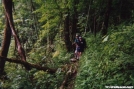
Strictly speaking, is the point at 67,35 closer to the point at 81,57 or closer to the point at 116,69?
the point at 81,57

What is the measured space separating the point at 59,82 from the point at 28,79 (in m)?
2.08

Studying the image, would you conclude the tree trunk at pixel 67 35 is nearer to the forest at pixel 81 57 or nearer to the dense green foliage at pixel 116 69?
the forest at pixel 81 57

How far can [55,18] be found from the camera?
57.8 feet

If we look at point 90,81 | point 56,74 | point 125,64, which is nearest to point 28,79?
point 56,74

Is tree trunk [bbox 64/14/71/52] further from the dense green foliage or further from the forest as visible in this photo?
the dense green foliage

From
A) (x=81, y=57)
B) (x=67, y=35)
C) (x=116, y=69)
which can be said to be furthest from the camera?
(x=67, y=35)

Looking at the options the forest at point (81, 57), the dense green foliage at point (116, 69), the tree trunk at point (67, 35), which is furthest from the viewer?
Result: the tree trunk at point (67, 35)

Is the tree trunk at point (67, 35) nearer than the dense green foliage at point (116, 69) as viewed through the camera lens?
No

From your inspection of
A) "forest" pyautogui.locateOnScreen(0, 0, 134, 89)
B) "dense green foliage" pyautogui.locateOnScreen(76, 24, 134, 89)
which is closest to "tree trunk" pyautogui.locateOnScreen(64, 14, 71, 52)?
"forest" pyautogui.locateOnScreen(0, 0, 134, 89)

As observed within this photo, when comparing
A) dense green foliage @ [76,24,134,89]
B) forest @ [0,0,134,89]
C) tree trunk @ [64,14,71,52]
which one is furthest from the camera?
tree trunk @ [64,14,71,52]

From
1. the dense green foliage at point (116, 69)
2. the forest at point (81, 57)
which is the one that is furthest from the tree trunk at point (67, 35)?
the dense green foliage at point (116, 69)

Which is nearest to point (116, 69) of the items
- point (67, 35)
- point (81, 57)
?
point (81, 57)

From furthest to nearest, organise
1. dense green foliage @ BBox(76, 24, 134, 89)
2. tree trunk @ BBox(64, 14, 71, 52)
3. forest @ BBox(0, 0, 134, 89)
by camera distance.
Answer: tree trunk @ BBox(64, 14, 71, 52), forest @ BBox(0, 0, 134, 89), dense green foliage @ BBox(76, 24, 134, 89)

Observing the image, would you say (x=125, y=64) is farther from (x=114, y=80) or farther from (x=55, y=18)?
(x=55, y=18)
